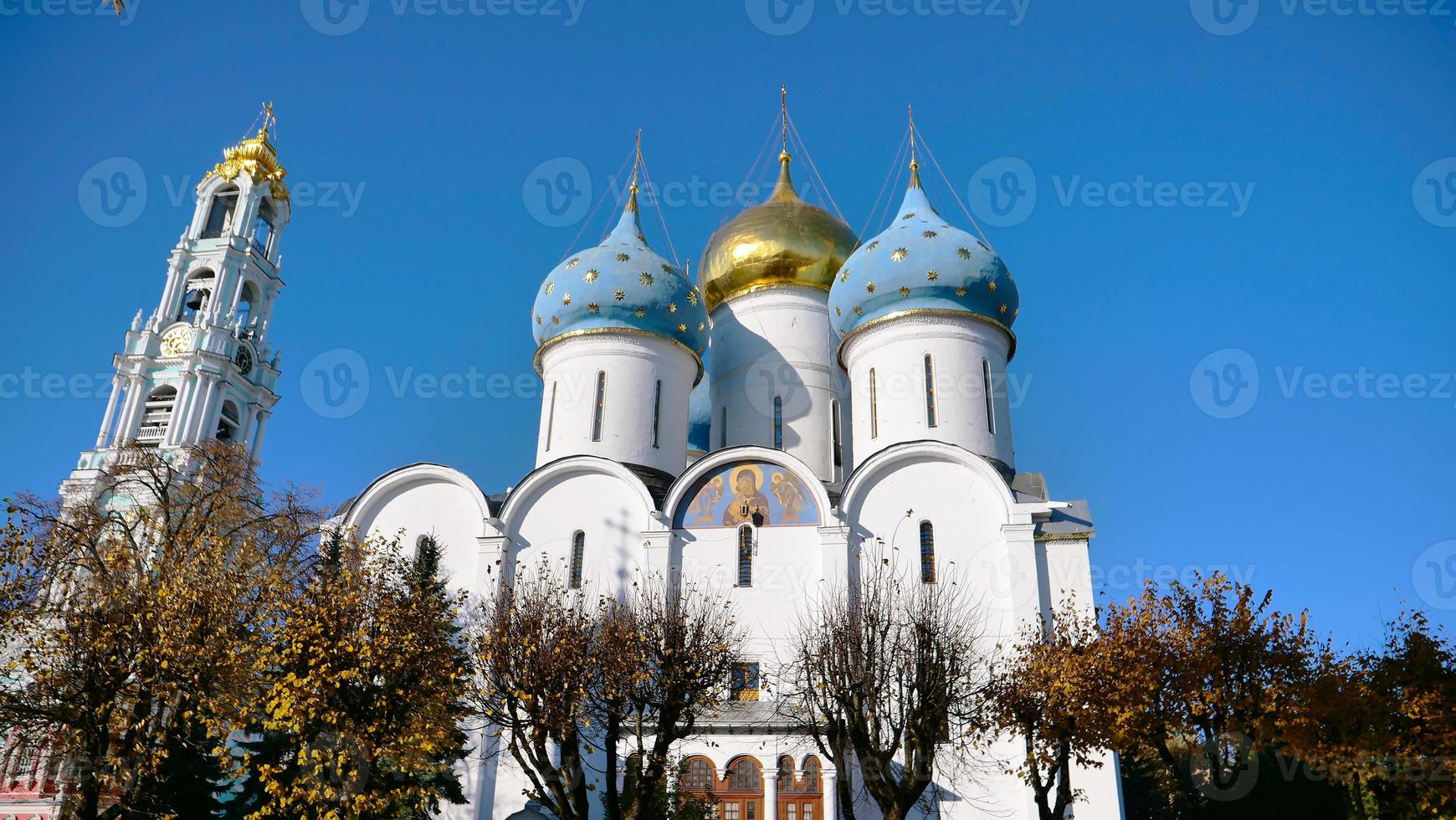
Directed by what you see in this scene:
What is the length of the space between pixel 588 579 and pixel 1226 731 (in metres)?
11.3

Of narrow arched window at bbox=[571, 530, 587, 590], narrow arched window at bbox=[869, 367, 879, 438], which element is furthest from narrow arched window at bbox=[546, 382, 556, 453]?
narrow arched window at bbox=[869, 367, 879, 438]

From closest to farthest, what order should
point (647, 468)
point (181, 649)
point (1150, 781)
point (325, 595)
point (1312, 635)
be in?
point (181, 649)
point (325, 595)
point (1312, 635)
point (647, 468)
point (1150, 781)

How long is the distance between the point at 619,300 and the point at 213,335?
17360mm

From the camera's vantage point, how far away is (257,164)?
37.5 m

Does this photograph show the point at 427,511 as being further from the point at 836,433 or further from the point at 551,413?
the point at 836,433

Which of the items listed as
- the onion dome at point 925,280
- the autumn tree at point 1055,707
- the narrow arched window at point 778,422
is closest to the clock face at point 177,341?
the narrow arched window at point 778,422

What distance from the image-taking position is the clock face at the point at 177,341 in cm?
3322

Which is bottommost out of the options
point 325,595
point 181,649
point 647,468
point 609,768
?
point 609,768

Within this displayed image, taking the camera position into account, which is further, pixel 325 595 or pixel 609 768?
pixel 325 595

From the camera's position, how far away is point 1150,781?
1249 inches

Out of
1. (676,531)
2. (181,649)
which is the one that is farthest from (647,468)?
(181,649)

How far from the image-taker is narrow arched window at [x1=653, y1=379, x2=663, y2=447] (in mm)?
23109

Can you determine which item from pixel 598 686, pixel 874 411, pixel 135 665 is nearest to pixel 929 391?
pixel 874 411

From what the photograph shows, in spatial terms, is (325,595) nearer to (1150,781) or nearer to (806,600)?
(806,600)
